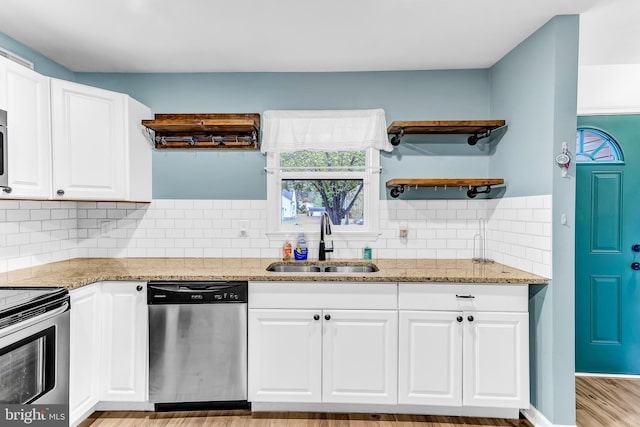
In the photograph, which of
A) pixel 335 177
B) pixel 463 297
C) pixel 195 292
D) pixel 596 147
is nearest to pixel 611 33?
pixel 596 147

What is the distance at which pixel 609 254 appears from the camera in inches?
110

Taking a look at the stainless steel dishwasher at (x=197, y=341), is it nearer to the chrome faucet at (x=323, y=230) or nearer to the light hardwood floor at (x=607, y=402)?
the chrome faucet at (x=323, y=230)

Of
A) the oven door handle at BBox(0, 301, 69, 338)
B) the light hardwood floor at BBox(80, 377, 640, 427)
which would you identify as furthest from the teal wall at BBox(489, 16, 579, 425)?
the oven door handle at BBox(0, 301, 69, 338)

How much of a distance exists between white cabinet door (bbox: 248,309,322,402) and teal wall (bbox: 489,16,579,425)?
1314 millimetres

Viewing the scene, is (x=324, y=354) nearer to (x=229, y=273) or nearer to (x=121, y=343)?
(x=229, y=273)

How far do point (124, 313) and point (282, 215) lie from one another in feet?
4.21

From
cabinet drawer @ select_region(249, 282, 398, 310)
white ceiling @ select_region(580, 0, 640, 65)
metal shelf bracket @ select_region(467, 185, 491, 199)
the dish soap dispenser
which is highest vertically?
white ceiling @ select_region(580, 0, 640, 65)

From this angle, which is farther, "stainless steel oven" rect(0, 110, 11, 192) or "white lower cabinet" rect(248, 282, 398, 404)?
"white lower cabinet" rect(248, 282, 398, 404)

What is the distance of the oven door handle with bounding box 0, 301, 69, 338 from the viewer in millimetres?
1496

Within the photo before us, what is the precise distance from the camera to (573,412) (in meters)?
2.08

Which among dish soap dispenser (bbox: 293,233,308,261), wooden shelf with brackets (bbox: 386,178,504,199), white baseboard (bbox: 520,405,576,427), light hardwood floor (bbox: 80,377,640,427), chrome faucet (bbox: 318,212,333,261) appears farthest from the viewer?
dish soap dispenser (bbox: 293,233,308,261)

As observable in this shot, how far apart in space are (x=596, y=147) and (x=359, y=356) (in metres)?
2.39

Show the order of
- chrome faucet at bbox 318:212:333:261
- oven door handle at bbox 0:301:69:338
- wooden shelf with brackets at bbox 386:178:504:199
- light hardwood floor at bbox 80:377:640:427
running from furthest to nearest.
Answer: chrome faucet at bbox 318:212:333:261, wooden shelf with brackets at bbox 386:178:504:199, light hardwood floor at bbox 80:377:640:427, oven door handle at bbox 0:301:69:338

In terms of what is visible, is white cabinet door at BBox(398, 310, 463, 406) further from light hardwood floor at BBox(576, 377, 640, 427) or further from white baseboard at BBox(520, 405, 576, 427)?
light hardwood floor at BBox(576, 377, 640, 427)
